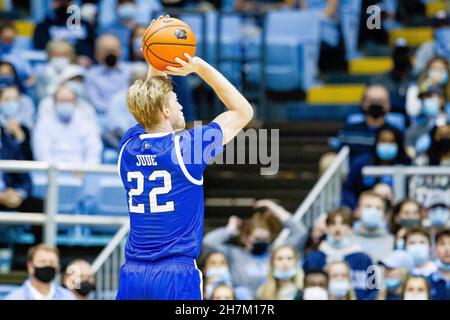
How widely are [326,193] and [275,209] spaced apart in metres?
0.82

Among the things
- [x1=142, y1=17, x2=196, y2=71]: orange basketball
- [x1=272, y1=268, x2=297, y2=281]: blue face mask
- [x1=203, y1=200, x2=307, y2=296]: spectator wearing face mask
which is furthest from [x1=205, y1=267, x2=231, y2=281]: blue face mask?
[x1=142, y1=17, x2=196, y2=71]: orange basketball

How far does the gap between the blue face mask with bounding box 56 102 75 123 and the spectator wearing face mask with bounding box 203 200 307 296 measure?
2005mm

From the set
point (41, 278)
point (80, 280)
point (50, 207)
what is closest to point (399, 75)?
point (50, 207)

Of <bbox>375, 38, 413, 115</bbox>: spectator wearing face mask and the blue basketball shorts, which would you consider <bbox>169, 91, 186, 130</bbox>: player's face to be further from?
<bbox>375, 38, 413, 115</bbox>: spectator wearing face mask

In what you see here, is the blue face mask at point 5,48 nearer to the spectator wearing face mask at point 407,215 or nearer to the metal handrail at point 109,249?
the metal handrail at point 109,249

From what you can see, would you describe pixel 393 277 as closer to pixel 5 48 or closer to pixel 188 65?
pixel 188 65

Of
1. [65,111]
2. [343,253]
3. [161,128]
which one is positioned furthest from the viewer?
[65,111]

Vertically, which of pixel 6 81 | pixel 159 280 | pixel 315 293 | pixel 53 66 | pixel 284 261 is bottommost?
pixel 315 293

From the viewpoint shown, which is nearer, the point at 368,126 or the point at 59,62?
the point at 368,126

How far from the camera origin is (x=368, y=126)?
15664 mm

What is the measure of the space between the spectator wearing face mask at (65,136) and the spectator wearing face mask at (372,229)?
2.85m
